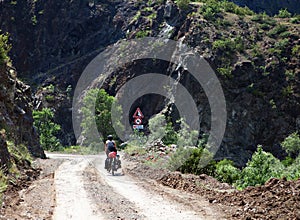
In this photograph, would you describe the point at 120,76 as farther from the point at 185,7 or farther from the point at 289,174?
the point at 289,174

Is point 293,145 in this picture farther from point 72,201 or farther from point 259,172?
point 72,201

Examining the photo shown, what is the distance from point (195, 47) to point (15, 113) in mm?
36318

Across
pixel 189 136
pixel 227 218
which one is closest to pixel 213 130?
pixel 189 136

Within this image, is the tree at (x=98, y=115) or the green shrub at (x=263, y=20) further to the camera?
the green shrub at (x=263, y=20)

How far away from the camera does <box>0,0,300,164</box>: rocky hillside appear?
4691 centimetres

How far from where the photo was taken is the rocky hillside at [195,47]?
1847 inches

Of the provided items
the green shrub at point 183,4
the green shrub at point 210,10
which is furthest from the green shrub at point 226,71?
the green shrub at point 183,4

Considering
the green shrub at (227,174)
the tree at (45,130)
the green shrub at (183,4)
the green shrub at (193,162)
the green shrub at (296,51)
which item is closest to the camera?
the green shrub at (227,174)

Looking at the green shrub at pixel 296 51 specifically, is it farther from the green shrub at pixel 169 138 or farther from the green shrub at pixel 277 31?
the green shrub at pixel 169 138

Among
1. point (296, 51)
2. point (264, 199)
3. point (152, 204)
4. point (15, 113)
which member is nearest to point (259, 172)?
point (264, 199)

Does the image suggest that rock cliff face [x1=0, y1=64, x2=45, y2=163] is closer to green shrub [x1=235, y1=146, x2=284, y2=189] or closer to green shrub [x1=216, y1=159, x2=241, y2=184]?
green shrub [x1=216, y1=159, x2=241, y2=184]


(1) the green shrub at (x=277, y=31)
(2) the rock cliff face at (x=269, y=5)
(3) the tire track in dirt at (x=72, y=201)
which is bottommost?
(3) the tire track in dirt at (x=72, y=201)

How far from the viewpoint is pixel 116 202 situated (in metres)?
9.86

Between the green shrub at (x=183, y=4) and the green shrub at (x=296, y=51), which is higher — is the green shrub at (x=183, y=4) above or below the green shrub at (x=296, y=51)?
above
